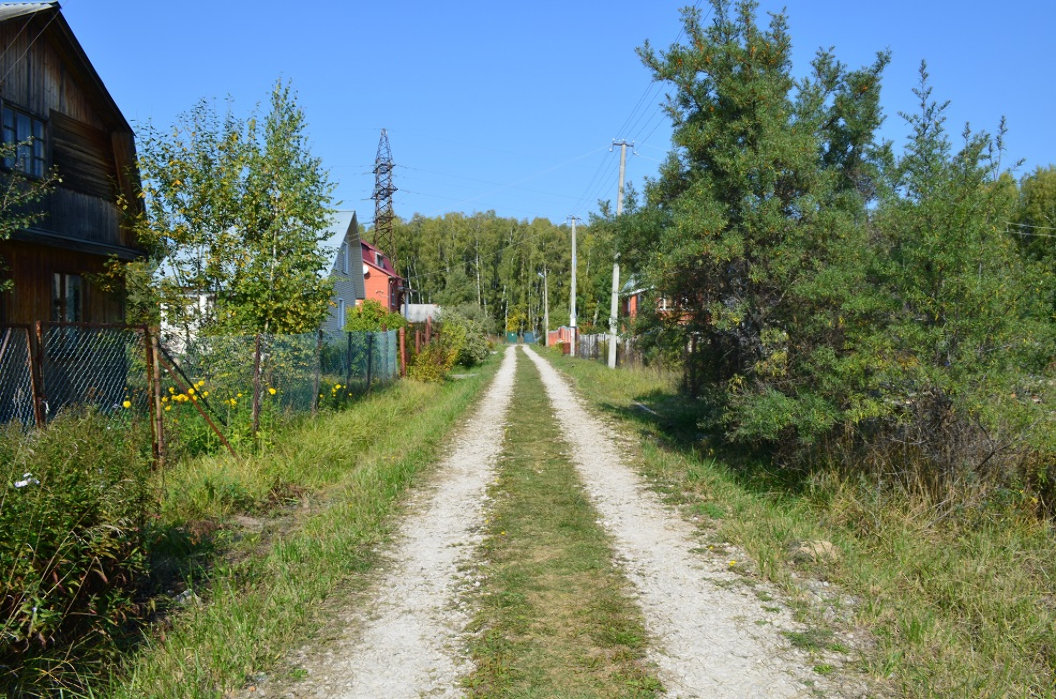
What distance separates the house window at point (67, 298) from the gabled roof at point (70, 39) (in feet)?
10.4

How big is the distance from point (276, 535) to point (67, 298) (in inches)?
352

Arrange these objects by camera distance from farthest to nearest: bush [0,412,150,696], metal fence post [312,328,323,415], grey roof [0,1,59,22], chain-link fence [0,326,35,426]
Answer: metal fence post [312,328,323,415] < grey roof [0,1,59,22] < chain-link fence [0,326,35,426] < bush [0,412,150,696]

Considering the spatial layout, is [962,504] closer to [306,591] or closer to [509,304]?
[306,591]

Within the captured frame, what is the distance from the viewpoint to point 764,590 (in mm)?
5047

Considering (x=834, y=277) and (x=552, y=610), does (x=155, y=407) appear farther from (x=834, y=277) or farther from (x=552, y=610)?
(x=834, y=277)

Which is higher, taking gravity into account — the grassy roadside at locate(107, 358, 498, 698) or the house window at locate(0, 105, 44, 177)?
the house window at locate(0, 105, 44, 177)

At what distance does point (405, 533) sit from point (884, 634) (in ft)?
12.9

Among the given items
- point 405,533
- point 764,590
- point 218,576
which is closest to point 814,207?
point 764,590

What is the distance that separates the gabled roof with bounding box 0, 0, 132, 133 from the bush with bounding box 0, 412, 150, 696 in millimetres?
9496

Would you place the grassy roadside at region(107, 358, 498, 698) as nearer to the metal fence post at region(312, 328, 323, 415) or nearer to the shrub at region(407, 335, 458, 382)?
the metal fence post at region(312, 328, 323, 415)

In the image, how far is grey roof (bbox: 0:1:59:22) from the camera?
10799 millimetres

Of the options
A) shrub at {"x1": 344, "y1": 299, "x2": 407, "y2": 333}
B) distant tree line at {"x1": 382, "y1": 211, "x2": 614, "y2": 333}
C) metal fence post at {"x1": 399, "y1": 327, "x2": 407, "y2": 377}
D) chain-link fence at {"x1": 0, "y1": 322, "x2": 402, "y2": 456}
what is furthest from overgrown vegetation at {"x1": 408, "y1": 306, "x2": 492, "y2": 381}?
distant tree line at {"x1": 382, "y1": 211, "x2": 614, "y2": 333}

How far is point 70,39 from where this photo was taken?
1234 centimetres

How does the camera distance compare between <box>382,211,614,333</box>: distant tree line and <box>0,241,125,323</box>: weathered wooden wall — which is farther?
<box>382,211,614,333</box>: distant tree line
